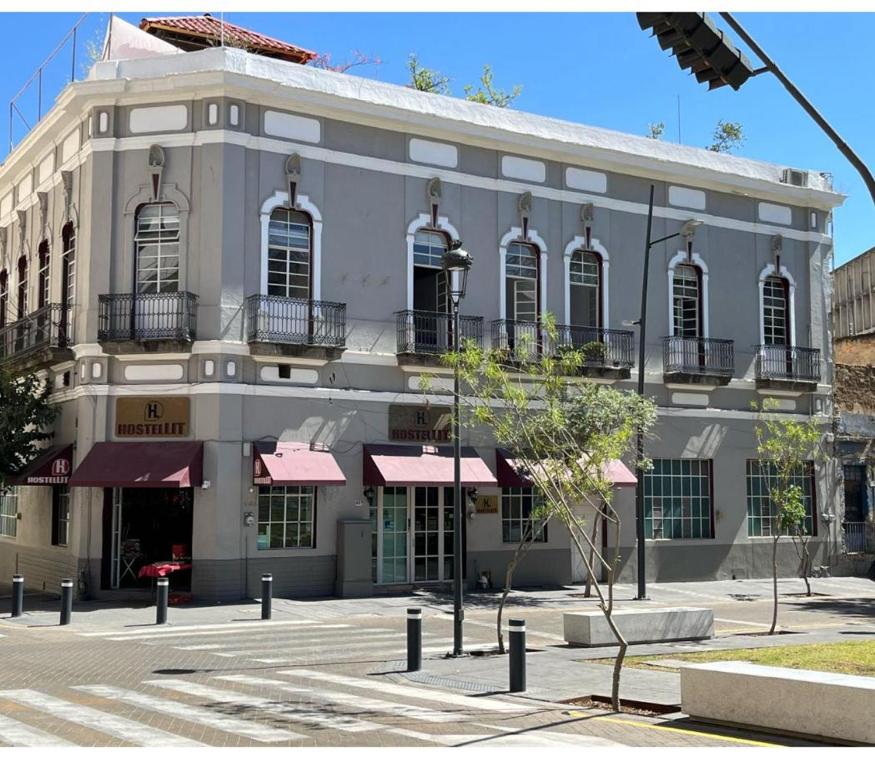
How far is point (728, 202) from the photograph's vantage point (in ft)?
104

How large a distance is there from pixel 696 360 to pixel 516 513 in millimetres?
6824

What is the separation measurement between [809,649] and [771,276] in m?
18.1

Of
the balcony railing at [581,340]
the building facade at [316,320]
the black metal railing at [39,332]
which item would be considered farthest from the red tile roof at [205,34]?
the balcony railing at [581,340]

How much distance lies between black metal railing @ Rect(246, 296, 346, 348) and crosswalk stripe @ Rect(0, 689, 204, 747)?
40.2ft

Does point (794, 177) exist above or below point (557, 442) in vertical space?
above

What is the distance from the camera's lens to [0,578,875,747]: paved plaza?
10398mm

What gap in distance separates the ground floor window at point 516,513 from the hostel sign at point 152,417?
8044mm

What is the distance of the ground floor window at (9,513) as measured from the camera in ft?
96.7

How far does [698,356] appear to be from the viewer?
30.2 metres

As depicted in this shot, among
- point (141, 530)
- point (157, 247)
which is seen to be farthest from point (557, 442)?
point (157, 247)

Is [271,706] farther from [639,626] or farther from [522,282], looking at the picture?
[522,282]
